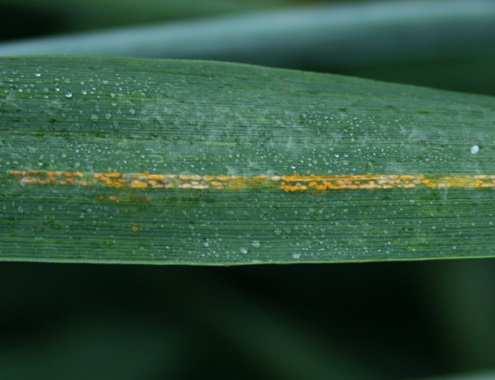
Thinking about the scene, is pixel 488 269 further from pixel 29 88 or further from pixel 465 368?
pixel 29 88

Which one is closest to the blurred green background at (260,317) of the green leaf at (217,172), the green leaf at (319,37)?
the green leaf at (319,37)

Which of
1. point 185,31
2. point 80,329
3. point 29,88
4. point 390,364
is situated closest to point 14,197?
point 29,88

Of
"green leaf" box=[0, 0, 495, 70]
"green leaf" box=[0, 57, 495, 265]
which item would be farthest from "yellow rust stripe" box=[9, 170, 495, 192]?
"green leaf" box=[0, 0, 495, 70]

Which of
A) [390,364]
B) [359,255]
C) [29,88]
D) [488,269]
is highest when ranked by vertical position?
[29,88]

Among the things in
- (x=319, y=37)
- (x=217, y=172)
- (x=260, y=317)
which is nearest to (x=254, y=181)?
(x=217, y=172)

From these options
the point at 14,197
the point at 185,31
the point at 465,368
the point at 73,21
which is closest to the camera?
the point at 14,197

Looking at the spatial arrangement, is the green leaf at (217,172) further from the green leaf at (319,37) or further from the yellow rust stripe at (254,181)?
the green leaf at (319,37)
